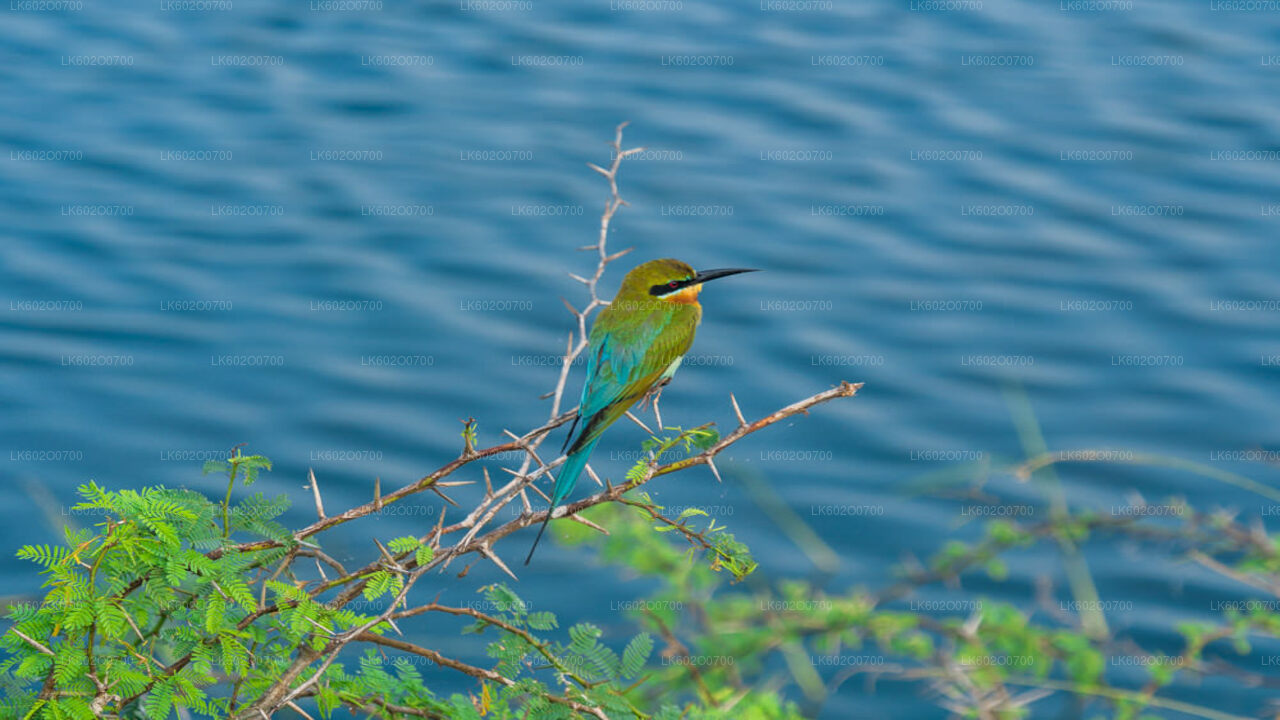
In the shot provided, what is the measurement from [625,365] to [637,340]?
169mm

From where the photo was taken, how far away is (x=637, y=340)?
5.18 metres

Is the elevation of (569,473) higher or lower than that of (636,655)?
higher

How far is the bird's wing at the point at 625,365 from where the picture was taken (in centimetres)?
481

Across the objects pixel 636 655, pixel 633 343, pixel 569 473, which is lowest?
pixel 636 655

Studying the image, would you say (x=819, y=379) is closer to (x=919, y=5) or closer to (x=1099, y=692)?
(x=1099, y=692)

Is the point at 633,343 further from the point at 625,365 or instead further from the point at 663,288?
the point at 663,288

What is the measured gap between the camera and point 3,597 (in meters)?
6.82

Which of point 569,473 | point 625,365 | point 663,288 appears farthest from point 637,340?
point 569,473

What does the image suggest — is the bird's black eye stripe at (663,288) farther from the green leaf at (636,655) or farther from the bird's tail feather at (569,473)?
the green leaf at (636,655)

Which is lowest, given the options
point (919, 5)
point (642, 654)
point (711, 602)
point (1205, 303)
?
point (711, 602)

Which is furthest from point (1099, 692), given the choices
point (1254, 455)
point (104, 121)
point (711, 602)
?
point (104, 121)

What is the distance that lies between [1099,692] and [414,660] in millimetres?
3349

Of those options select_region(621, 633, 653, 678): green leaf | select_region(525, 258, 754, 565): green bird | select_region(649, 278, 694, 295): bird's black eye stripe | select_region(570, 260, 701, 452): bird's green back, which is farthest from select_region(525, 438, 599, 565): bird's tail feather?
select_region(649, 278, 694, 295): bird's black eye stripe

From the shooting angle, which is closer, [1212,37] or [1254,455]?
[1254,455]
